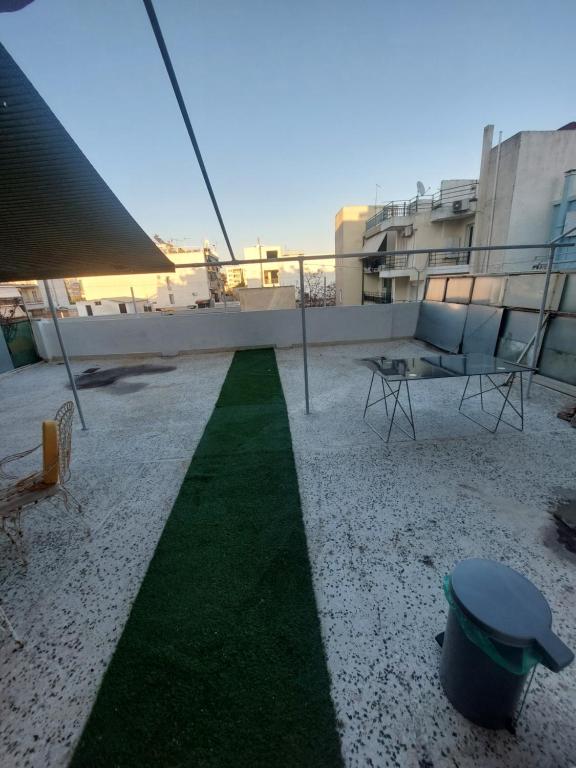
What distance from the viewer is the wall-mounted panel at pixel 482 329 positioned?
624 centimetres

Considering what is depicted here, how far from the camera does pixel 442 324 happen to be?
7.98 meters

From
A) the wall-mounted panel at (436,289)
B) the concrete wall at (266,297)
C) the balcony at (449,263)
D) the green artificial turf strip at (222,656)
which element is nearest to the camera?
the green artificial turf strip at (222,656)

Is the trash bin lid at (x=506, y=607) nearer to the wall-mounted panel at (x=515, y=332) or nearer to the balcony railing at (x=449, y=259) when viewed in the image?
the wall-mounted panel at (x=515, y=332)

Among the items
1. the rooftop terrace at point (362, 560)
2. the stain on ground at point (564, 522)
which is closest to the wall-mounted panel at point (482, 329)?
the rooftop terrace at point (362, 560)

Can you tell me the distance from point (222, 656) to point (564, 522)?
2.61m

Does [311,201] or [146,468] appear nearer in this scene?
[146,468]

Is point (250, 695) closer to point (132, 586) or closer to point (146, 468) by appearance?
point (132, 586)

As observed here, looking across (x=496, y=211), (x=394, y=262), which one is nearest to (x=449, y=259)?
(x=496, y=211)

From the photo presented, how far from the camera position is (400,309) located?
9.16m

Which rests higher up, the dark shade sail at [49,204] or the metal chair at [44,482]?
the dark shade sail at [49,204]

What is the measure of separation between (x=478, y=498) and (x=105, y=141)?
4.94 meters

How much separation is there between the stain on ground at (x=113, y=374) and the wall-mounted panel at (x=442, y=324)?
265 inches

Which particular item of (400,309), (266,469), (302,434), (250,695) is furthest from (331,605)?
(400,309)

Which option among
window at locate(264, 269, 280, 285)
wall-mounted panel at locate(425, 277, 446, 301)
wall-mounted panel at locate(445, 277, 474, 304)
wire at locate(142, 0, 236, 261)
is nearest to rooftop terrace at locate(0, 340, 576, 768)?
wire at locate(142, 0, 236, 261)
